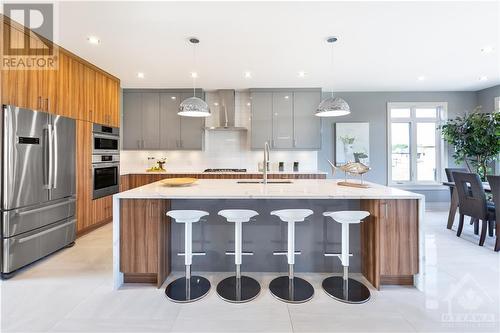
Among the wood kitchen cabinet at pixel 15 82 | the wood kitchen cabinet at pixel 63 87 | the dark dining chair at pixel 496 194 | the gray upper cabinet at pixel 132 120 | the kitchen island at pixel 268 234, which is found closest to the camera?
the kitchen island at pixel 268 234

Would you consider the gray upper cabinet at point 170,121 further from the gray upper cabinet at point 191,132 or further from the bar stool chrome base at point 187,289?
the bar stool chrome base at point 187,289

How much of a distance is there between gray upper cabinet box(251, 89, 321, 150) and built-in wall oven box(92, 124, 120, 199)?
267 centimetres

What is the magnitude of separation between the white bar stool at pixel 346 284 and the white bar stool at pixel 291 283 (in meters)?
0.20

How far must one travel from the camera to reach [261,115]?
5.19 m

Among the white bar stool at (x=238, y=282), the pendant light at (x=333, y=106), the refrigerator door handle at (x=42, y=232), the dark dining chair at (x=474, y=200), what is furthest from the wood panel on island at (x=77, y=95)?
→ the dark dining chair at (x=474, y=200)

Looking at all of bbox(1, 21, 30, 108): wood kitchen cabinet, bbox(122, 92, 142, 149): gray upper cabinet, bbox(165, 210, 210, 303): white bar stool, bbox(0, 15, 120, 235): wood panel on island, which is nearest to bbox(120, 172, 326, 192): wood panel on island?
bbox(0, 15, 120, 235): wood panel on island

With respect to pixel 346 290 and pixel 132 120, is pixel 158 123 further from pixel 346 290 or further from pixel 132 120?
pixel 346 290

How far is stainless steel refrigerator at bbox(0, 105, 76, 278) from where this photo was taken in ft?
8.05

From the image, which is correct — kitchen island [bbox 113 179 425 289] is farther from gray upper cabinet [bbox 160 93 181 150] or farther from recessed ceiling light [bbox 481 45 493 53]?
gray upper cabinet [bbox 160 93 181 150]

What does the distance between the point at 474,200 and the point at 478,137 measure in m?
1.51

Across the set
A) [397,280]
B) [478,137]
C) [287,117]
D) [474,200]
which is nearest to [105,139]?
[287,117]

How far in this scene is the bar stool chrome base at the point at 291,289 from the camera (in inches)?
83.4

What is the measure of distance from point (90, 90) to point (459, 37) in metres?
5.20

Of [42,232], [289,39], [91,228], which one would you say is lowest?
[91,228]
